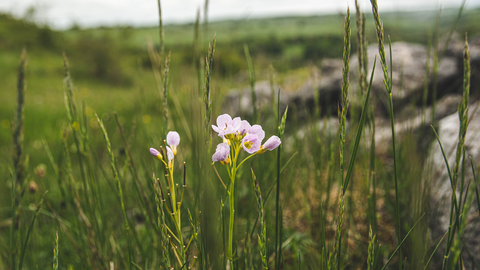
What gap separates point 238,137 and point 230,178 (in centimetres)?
9

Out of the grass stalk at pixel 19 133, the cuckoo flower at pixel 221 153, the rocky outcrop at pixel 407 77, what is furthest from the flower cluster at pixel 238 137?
the rocky outcrop at pixel 407 77

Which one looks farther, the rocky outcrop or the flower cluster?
the rocky outcrop

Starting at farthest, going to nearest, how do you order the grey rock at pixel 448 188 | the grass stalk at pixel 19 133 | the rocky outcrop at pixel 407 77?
the rocky outcrop at pixel 407 77 < the grey rock at pixel 448 188 < the grass stalk at pixel 19 133

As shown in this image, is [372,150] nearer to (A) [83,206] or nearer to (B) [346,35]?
(B) [346,35]

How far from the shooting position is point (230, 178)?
2.05 feet

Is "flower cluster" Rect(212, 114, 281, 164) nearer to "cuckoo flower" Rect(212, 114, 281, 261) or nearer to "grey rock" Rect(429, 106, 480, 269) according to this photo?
A: "cuckoo flower" Rect(212, 114, 281, 261)

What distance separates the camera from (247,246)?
32.5 inches

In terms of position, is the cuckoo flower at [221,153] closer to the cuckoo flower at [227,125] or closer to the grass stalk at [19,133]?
the cuckoo flower at [227,125]

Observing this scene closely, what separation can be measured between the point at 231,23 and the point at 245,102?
332 cm

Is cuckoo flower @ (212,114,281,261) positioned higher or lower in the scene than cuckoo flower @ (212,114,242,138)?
lower

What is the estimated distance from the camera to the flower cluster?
23.5 inches

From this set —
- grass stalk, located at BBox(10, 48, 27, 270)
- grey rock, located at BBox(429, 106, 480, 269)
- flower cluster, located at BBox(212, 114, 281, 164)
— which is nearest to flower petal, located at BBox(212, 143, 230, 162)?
flower cluster, located at BBox(212, 114, 281, 164)

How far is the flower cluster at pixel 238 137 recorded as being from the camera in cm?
60

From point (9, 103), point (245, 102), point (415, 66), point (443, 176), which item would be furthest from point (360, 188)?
point (9, 103)
